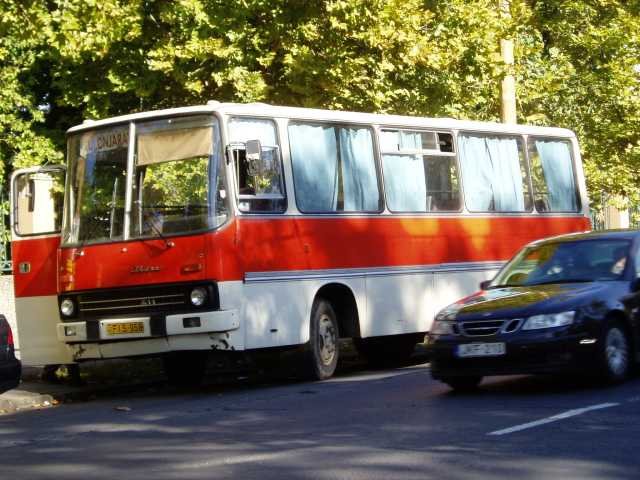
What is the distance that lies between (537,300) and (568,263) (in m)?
1.45

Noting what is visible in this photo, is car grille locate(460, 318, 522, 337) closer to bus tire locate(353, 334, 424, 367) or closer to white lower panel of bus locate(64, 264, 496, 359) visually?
white lower panel of bus locate(64, 264, 496, 359)

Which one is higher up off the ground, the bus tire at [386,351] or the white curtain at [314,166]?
the white curtain at [314,166]

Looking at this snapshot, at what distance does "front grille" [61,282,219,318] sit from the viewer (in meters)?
15.2

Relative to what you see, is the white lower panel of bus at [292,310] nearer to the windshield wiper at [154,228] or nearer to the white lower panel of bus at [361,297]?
the white lower panel of bus at [361,297]

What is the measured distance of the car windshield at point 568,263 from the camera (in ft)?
45.9

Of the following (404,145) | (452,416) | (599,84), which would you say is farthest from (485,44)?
(452,416)

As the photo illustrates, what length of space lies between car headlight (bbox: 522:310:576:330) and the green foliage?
7.66 metres

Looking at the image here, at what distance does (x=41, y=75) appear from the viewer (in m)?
23.3

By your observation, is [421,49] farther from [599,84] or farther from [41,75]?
[599,84]

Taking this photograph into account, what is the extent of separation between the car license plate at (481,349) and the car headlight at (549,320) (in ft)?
0.94

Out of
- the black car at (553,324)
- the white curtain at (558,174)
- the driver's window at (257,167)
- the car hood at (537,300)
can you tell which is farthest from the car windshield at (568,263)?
the white curtain at (558,174)

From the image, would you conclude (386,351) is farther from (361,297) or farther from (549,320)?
(549,320)

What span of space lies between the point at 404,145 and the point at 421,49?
306cm

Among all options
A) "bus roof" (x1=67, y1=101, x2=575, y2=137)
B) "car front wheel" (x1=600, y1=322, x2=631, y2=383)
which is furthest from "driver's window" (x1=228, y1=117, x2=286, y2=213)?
"car front wheel" (x1=600, y1=322, x2=631, y2=383)
